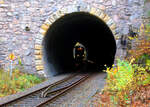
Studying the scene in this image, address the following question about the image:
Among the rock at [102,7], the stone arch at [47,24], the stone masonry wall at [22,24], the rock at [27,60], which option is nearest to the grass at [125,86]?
the stone arch at [47,24]

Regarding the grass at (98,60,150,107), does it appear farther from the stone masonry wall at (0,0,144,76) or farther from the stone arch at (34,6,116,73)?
the stone masonry wall at (0,0,144,76)

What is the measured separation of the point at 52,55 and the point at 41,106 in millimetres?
6488

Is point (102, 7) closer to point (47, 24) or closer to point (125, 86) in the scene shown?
point (47, 24)

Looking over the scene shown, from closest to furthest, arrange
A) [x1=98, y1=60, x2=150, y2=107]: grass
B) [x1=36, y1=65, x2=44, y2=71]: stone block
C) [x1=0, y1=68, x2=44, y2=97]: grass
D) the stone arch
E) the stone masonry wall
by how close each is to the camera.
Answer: [x1=98, y1=60, x2=150, y2=107]: grass, [x1=0, y1=68, x2=44, y2=97]: grass, the stone arch, the stone masonry wall, [x1=36, y1=65, x2=44, y2=71]: stone block

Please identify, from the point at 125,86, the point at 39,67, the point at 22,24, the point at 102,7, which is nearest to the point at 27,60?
the point at 39,67

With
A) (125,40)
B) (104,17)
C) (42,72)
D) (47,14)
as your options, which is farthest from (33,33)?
(125,40)

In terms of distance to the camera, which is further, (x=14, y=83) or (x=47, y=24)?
(x=47, y=24)

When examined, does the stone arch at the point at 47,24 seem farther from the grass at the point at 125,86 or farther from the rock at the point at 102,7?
the grass at the point at 125,86

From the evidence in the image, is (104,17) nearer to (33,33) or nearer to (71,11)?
(71,11)

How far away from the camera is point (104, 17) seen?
9461 mm

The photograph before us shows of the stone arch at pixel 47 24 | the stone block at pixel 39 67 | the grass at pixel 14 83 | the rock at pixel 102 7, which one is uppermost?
the rock at pixel 102 7

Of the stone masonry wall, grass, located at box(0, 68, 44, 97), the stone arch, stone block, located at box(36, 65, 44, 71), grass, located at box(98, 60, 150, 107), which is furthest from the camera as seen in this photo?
stone block, located at box(36, 65, 44, 71)

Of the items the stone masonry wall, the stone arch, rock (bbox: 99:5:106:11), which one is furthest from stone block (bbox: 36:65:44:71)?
rock (bbox: 99:5:106:11)

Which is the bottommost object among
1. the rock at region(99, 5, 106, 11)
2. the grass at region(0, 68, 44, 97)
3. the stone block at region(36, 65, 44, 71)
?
the grass at region(0, 68, 44, 97)
